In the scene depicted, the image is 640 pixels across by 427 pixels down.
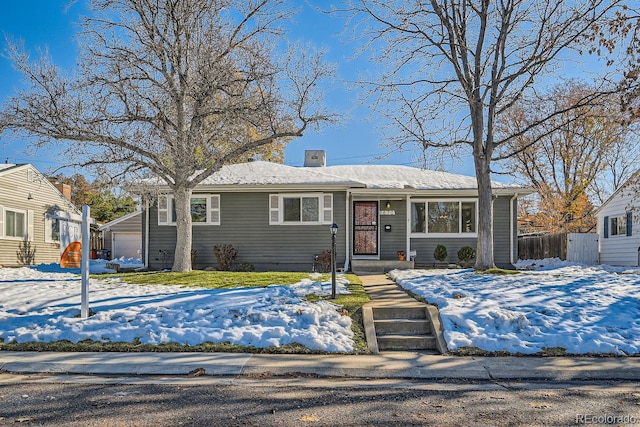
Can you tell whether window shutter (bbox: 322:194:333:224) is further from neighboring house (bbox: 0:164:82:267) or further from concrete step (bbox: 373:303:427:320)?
neighboring house (bbox: 0:164:82:267)

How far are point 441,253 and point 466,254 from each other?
2.65 feet

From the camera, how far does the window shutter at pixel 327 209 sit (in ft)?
54.1

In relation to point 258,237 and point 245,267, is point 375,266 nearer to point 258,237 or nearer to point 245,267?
point 258,237

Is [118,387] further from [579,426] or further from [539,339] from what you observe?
[539,339]

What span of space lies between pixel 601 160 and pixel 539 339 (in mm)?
27341

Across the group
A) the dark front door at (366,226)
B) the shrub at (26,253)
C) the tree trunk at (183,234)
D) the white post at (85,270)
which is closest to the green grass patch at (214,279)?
the tree trunk at (183,234)

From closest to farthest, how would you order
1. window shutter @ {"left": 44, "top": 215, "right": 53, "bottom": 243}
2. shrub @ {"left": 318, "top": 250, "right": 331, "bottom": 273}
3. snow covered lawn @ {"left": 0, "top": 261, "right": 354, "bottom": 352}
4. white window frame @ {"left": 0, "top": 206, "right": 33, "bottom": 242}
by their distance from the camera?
snow covered lawn @ {"left": 0, "top": 261, "right": 354, "bottom": 352} < shrub @ {"left": 318, "top": 250, "right": 331, "bottom": 273} < white window frame @ {"left": 0, "top": 206, "right": 33, "bottom": 242} < window shutter @ {"left": 44, "top": 215, "right": 53, "bottom": 243}

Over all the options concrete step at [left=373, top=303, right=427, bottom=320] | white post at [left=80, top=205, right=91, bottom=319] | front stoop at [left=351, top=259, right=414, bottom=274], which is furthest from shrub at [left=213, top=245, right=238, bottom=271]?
concrete step at [left=373, top=303, right=427, bottom=320]

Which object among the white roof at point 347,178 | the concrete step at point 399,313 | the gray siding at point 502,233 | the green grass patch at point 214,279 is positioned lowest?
the concrete step at point 399,313

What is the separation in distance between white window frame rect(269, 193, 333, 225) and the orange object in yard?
959cm

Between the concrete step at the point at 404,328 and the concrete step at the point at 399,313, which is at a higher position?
the concrete step at the point at 399,313

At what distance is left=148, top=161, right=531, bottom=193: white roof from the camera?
53.3 feet

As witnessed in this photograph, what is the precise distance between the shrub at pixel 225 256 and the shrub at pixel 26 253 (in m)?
9.19

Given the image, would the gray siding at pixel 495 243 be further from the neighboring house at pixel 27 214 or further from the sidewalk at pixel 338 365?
the neighboring house at pixel 27 214
